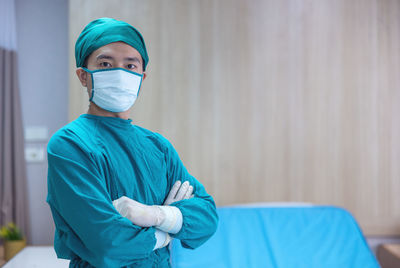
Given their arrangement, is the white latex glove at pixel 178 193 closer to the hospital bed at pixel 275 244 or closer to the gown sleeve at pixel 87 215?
the gown sleeve at pixel 87 215

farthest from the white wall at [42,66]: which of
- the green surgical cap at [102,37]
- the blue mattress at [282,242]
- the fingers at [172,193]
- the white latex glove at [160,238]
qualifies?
the white latex glove at [160,238]

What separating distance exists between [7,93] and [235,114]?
5.62 feet

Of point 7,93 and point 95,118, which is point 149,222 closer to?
point 95,118

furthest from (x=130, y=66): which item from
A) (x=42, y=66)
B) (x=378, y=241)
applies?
(x=378, y=241)

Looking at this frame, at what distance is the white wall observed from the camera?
245 centimetres

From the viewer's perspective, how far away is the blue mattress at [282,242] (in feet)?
5.79

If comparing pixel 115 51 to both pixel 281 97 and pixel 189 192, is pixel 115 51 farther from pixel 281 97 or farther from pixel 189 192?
pixel 281 97

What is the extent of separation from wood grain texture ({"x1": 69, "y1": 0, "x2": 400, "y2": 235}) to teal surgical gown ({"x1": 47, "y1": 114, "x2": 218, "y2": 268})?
3.77 feet

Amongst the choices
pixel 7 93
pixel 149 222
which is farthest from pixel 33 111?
pixel 149 222

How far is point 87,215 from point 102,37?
531mm

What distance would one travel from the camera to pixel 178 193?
107 cm

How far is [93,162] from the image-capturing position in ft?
2.90

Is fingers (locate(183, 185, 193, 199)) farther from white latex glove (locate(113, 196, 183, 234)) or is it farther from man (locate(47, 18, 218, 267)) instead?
white latex glove (locate(113, 196, 183, 234))

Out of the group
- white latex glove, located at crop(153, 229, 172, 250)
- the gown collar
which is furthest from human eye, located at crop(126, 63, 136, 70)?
white latex glove, located at crop(153, 229, 172, 250)
